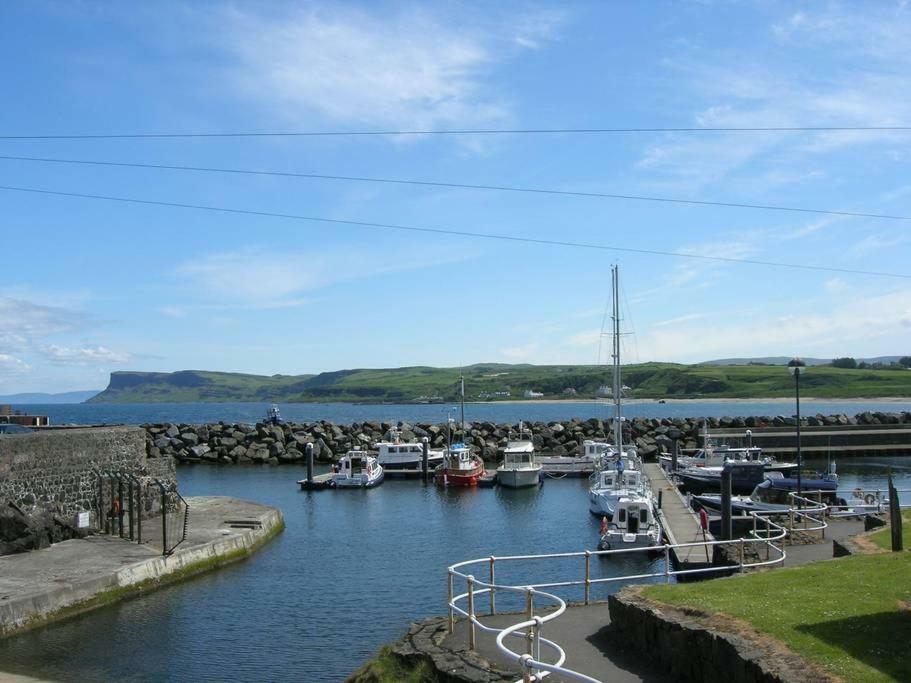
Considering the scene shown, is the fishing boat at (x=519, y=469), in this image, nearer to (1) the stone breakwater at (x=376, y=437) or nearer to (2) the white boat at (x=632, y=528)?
(1) the stone breakwater at (x=376, y=437)

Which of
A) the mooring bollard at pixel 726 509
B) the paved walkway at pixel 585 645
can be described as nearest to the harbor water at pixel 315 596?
the mooring bollard at pixel 726 509

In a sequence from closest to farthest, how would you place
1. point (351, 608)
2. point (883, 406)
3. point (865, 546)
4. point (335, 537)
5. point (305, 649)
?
point (865, 546) → point (305, 649) → point (351, 608) → point (335, 537) → point (883, 406)

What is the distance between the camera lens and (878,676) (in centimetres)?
915

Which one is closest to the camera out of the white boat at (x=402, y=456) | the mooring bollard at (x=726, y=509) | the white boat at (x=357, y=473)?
the mooring bollard at (x=726, y=509)

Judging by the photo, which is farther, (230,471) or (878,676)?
(230,471)

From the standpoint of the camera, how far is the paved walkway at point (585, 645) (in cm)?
1204

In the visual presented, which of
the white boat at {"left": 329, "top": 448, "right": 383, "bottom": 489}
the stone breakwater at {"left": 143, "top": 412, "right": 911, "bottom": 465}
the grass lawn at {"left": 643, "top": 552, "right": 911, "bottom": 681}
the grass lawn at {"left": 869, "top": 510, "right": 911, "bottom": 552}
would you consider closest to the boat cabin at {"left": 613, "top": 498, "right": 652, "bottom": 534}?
the grass lawn at {"left": 869, "top": 510, "right": 911, "bottom": 552}

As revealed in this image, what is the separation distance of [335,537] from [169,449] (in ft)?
160

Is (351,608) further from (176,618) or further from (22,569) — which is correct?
(22,569)

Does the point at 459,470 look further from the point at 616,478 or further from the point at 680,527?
the point at 680,527

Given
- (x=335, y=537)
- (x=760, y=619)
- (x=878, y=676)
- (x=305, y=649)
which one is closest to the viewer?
(x=878, y=676)

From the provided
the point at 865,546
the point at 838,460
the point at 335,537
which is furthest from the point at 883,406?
the point at 865,546

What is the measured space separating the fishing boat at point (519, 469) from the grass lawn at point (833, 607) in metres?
42.1

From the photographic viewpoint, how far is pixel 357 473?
61.3m
